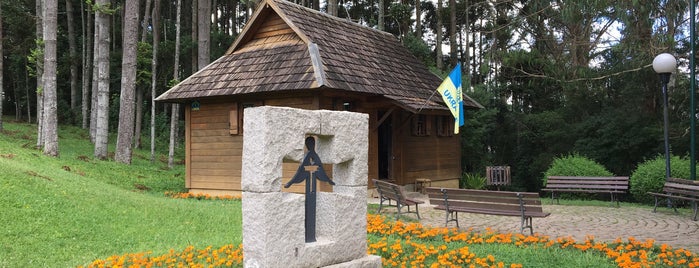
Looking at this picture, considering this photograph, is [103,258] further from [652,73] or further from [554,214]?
[652,73]

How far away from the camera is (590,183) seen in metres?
14.3

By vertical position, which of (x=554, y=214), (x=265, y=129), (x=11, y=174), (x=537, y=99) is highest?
(x=537, y=99)

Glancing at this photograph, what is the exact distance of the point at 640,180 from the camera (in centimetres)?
1488

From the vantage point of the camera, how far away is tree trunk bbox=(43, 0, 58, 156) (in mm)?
15805

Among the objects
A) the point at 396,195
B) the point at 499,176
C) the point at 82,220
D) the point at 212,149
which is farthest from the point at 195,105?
the point at 499,176

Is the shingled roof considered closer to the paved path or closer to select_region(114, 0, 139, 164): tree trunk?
select_region(114, 0, 139, 164): tree trunk

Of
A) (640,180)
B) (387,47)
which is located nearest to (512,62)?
(387,47)

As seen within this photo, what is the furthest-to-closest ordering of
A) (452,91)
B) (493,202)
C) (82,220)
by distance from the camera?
(452,91), (493,202), (82,220)

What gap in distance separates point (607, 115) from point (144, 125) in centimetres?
2440

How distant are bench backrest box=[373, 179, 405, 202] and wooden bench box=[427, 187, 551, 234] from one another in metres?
1.00

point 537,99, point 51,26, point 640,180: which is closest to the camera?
point 640,180

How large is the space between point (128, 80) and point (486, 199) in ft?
45.1

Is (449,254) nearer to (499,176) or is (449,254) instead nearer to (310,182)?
(310,182)

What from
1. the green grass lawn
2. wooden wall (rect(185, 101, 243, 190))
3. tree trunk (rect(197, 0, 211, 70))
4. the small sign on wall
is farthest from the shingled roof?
tree trunk (rect(197, 0, 211, 70))
